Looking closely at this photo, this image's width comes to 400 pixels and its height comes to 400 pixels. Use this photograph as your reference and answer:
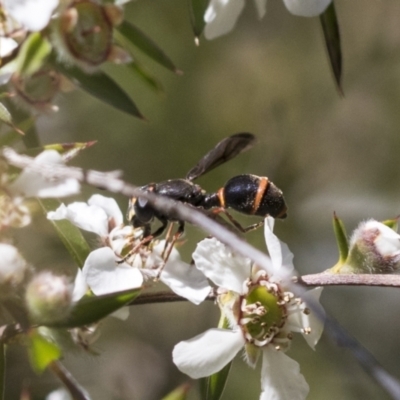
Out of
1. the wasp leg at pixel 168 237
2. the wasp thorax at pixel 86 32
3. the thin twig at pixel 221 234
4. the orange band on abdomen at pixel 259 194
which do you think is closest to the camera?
the thin twig at pixel 221 234

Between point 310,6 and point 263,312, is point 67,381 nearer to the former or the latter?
point 263,312

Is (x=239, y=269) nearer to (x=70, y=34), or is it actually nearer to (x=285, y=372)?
(x=285, y=372)

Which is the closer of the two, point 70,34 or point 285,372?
point 70,34

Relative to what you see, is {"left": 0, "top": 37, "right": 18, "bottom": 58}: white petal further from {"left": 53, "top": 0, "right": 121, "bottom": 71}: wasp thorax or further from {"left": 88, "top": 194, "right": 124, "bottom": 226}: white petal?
{"left": 88, "top": 194, "right": 124, "bottom": 226}: white petal

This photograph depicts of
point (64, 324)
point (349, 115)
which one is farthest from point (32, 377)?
point (349, 115)

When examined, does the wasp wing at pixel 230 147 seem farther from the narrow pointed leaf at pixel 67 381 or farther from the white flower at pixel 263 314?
the narrow pointed leaf at pixel 67 381

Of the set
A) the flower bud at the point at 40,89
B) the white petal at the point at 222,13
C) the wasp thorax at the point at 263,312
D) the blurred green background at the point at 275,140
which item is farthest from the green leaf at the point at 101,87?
the blurred green background at the point at 275,140

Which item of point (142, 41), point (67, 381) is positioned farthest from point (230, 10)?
point (67, 381)
